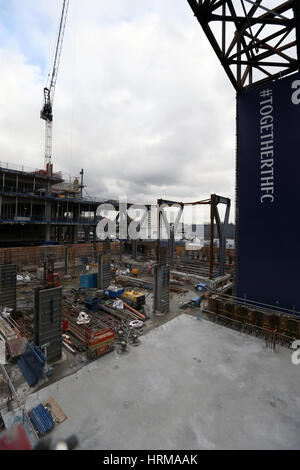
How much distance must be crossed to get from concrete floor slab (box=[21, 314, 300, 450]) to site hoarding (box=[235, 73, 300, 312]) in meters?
4.40

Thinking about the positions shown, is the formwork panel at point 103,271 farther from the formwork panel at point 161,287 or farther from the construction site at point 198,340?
the formwork panel at point 161,287

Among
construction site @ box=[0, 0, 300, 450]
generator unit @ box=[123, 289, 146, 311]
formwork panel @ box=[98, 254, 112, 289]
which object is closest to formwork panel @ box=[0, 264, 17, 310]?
construction site @ box=[0, 0, 300, 450]

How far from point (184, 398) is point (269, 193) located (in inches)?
480

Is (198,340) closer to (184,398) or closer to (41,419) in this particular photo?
(184,398)

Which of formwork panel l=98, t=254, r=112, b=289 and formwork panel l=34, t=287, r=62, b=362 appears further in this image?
formwork panel l=98, t=254, r=112, b=289

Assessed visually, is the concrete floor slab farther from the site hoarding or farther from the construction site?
the site hoarding

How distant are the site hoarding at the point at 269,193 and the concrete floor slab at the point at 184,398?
4401 mm

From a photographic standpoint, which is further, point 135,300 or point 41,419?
point 135,300

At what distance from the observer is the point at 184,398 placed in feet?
24.1

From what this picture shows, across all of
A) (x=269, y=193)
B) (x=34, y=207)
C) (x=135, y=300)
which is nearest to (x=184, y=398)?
(x=135, y=300)

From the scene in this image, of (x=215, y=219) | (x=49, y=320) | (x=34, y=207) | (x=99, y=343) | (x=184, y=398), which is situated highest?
(x=34, y=207)

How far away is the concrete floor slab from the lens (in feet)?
19.6

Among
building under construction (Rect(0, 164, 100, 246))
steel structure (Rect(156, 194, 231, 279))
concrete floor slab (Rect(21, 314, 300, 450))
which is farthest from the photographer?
building under construction (Rect(0, 164, 100, 246))
